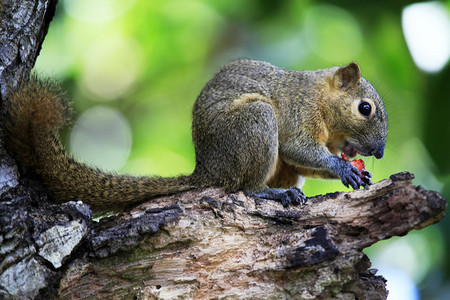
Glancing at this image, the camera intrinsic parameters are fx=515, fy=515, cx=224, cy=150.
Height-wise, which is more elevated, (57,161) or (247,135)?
(247,135)

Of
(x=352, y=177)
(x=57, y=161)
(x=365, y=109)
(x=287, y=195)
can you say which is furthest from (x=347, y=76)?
(x=57, y=161)

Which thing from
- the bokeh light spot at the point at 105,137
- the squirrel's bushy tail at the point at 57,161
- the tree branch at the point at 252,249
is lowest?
the tree branch at the point at 252,249

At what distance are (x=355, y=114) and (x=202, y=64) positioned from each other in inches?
120

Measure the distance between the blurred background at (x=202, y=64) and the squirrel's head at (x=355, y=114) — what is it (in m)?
0.78

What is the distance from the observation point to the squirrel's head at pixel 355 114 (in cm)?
493

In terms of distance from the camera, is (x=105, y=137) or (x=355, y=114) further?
(x=105, y=137)

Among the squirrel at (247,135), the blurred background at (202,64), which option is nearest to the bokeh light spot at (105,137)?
the blurred background at (202,64)

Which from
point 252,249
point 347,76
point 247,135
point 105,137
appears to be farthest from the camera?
point 105,137

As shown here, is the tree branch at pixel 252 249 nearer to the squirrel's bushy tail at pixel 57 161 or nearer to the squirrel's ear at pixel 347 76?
the squirrel's bushy tail at pixel 57 161

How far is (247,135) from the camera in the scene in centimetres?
436

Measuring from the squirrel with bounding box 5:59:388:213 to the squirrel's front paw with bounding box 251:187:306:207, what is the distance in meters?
0.01

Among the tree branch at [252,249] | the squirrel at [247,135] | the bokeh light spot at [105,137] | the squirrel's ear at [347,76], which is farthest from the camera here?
the bokeh light spot at [105,137]

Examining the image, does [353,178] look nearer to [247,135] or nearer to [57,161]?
[247,135]

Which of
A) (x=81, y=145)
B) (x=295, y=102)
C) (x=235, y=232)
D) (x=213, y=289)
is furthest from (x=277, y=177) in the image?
(x=81, y=145)
